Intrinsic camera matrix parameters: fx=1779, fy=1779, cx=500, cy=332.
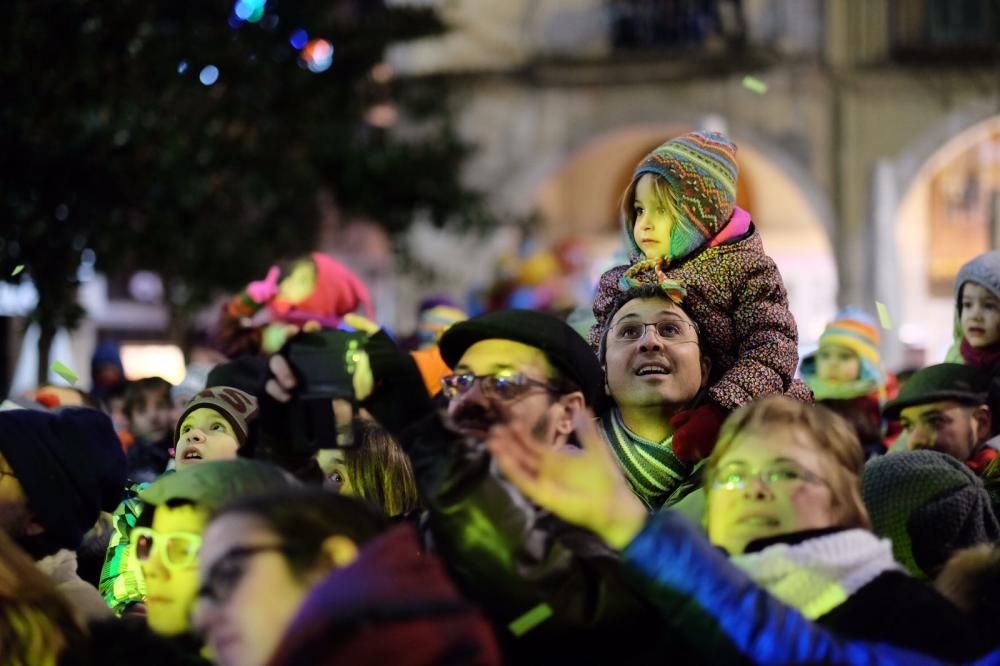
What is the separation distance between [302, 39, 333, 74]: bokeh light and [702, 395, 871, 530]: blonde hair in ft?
37.9

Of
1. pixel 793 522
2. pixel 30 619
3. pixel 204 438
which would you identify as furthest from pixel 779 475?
pixel 204 438

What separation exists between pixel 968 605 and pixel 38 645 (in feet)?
6.16

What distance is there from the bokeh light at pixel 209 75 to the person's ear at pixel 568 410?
991cm

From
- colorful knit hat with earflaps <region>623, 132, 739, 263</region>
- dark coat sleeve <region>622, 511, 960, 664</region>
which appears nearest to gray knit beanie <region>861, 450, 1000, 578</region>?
colorful knit hat with earflaps <region>623, 132, 739, 263</region>

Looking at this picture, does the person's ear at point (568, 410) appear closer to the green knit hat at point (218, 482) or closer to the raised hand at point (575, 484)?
the raised hand at point (575, 484)

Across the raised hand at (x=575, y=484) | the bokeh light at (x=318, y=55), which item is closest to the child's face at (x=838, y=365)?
the raised hand at (x=575, y=484)

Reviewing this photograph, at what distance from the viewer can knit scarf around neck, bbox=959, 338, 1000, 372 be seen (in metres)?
6.29

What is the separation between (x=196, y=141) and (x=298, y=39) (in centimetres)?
Result: 197

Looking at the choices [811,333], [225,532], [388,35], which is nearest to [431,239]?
[811,333]

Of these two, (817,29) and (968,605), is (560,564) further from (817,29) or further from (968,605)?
(817,29)

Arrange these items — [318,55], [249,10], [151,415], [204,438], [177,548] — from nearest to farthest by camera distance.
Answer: [177,548], [204,438], [151,415], [249,10], [318,55]

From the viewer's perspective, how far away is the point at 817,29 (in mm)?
19719

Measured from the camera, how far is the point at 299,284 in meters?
7.21

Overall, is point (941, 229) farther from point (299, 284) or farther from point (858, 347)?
point (299, 284)
